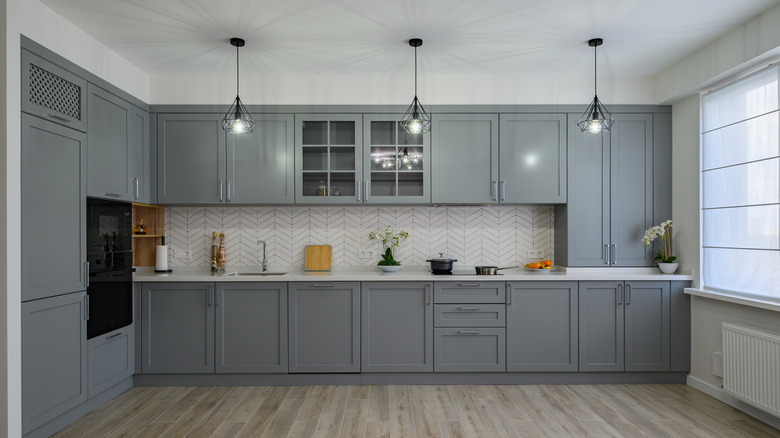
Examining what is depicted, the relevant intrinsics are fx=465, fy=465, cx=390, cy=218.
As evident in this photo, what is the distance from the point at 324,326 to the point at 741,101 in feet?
12.0

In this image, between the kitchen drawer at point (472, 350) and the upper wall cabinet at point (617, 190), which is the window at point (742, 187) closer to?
the upper wall cabinet at point (617, 190)

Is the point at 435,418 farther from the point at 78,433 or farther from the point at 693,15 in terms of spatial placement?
the point at 693,15

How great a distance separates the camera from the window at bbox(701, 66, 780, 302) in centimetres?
320

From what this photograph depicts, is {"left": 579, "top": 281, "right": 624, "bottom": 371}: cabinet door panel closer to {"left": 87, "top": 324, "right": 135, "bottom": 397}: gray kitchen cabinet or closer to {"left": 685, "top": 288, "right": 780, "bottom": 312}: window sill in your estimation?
{"left": 685, "top": 288, "right": 780, "bottom": 312}: window sill

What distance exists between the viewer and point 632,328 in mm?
3932

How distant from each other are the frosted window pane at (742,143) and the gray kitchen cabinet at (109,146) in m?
4.70

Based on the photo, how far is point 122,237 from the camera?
11.9 feet

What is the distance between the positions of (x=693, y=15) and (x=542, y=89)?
1.32 meters

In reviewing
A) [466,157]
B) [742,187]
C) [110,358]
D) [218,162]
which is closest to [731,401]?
[742,187]

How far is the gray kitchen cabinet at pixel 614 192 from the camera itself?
4.14m

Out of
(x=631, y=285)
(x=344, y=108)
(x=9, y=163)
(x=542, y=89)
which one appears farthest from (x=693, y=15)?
(x=9, y=163)

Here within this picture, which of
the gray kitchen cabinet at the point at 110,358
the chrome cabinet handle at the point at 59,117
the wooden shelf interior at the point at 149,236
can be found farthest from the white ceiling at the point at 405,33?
the gray kitchen cabinet at the point at 110,358

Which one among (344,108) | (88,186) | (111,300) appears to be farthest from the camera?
(344,108)

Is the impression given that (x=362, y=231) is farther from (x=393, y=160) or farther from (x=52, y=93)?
(x=52, y=93)
